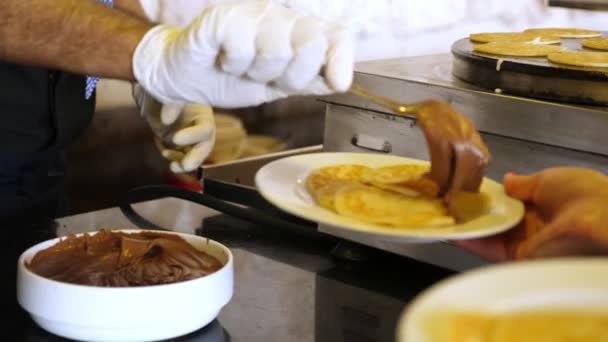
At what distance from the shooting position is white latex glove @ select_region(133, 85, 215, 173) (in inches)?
72.7

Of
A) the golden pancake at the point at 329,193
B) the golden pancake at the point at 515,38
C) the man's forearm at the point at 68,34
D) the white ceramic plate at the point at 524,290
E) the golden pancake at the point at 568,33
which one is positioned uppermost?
the man's forearm at the point at 68,34

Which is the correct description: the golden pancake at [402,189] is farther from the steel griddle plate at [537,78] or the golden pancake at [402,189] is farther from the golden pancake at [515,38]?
the golden pancake at [515,38]

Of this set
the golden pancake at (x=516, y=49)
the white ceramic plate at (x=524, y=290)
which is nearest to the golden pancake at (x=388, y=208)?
the white ceramic plate at (x=524, y=290)

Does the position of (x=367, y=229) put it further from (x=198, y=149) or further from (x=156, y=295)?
(x=198, y=149)

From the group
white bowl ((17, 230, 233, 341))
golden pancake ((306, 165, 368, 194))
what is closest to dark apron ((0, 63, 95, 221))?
white bowl ((17, 230, 233, 341))

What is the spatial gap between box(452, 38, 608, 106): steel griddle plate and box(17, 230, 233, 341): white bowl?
2.30 feet

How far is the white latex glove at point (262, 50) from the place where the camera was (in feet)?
4.12

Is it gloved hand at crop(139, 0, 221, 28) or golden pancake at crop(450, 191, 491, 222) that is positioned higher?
gloved hand at crop(139, 0, 221, 28)

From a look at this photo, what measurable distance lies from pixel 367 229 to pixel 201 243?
0.39 m

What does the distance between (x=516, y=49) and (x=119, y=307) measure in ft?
3.37

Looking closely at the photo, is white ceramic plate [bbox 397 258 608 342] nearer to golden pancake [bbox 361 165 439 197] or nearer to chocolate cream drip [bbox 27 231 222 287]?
golden pancake [bbox 361 165 439 197]

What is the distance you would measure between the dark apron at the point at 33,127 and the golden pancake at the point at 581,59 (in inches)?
41.6

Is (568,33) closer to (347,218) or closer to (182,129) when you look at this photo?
(182,129)

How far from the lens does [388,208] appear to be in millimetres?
1153
